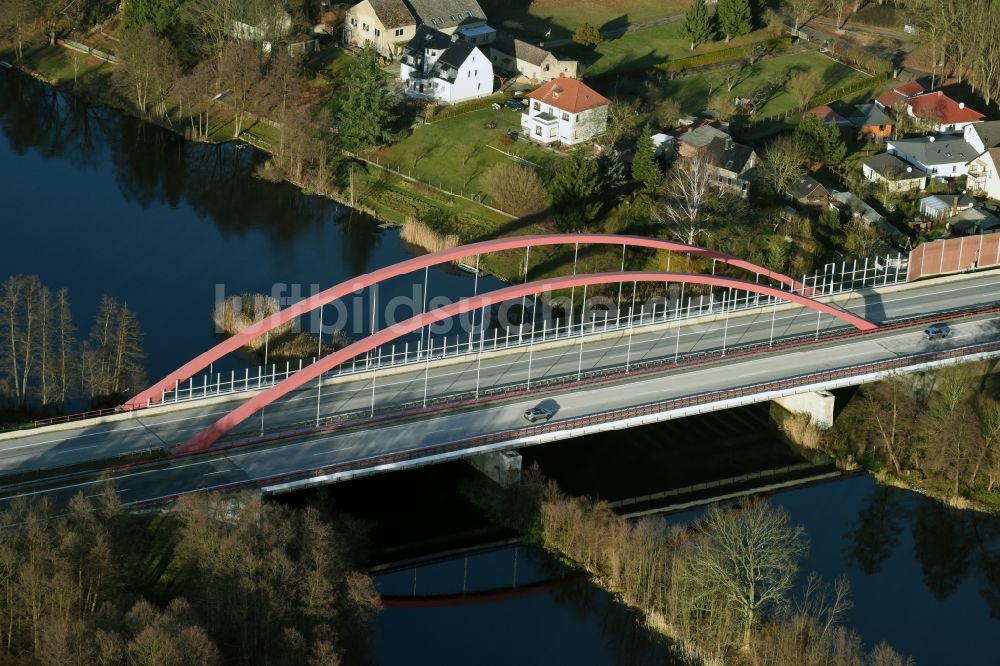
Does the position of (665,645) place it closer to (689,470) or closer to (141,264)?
(689,470)

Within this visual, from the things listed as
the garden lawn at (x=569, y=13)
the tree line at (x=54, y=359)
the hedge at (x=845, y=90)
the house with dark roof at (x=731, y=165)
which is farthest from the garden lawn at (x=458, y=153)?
the tree line at (x=54, y=359)

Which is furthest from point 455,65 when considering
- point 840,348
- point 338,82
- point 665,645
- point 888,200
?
point 665,645

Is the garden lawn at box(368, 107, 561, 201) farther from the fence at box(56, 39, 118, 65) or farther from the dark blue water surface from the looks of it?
the fence at box(56, 39, 118, 65)

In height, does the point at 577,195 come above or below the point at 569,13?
below

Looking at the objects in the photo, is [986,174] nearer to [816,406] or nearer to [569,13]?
[816,406]

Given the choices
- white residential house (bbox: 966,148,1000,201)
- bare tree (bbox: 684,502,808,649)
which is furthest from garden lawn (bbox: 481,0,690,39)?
bare tree (bbox: 684,502,808,649)

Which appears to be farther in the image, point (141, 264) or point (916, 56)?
point (916, 56)

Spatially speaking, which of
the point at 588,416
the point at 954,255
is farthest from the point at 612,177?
the point at 588,416
